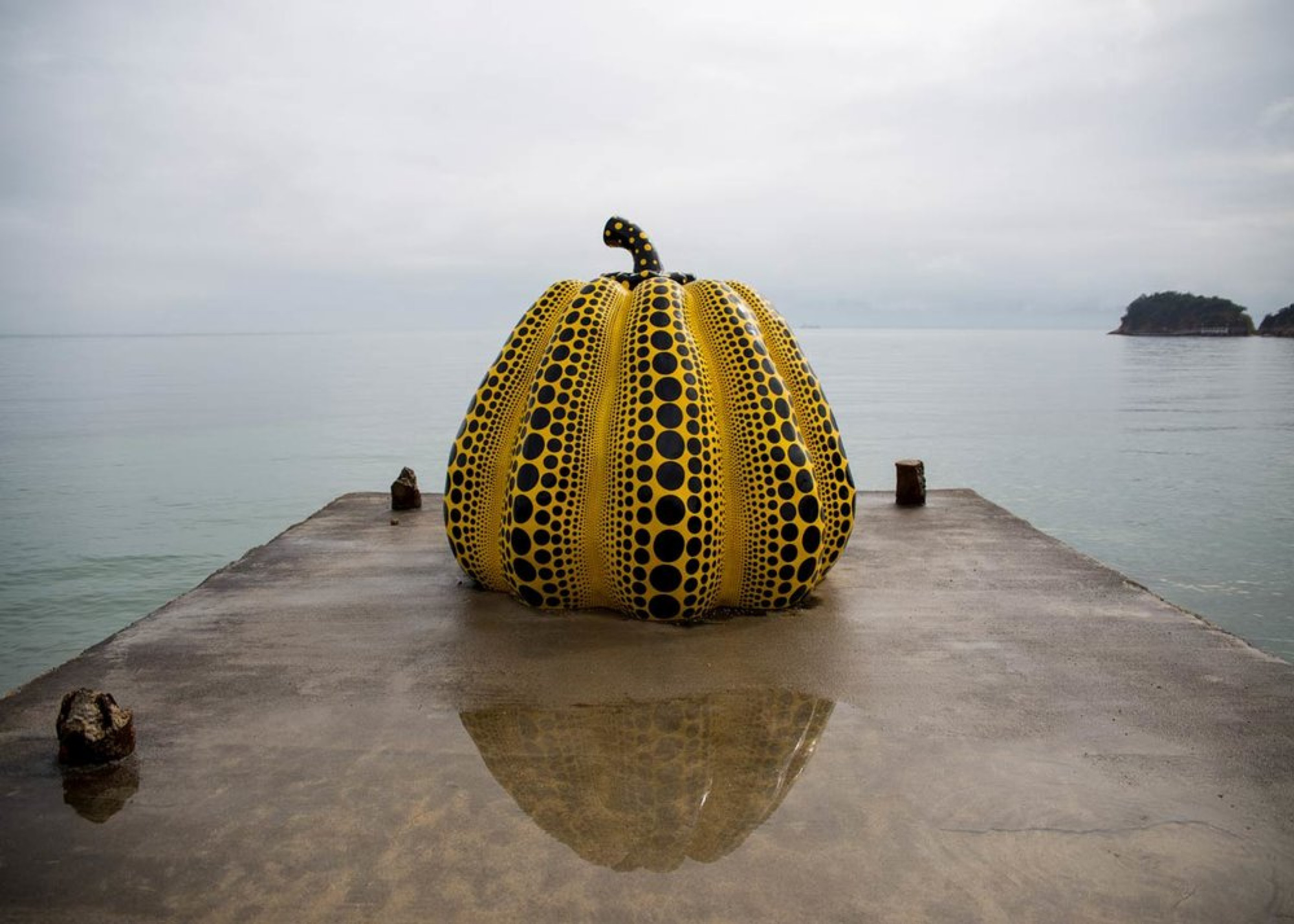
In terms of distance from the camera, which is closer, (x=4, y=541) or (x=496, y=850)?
(x=496, y=850)

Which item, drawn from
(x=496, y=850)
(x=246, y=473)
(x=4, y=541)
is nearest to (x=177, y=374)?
(x=246, y=473)

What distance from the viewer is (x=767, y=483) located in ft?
16.0

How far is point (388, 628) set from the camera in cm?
485

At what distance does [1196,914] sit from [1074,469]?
1252 centimetres

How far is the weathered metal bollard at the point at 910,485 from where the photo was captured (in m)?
7.93

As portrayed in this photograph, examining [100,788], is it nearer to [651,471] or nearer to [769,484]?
[651,471]

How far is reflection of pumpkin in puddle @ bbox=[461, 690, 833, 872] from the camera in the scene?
2.91 metres

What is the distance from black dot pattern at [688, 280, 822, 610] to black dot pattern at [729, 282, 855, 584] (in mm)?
204

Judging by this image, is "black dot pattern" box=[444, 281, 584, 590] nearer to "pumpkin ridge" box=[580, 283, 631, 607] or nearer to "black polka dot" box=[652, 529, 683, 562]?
"pumpkin ridge" box=[580, 283, 631, 607]

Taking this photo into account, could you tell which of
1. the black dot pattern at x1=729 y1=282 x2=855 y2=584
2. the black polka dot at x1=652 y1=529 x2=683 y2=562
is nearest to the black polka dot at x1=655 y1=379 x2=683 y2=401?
the black polka dot at x1=652 y1=529 x2=683 y2=562

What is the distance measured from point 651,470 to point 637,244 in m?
1.96

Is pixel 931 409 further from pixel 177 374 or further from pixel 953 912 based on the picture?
pixel 177 374

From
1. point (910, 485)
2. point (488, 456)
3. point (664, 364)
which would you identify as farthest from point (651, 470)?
point (910, 485)

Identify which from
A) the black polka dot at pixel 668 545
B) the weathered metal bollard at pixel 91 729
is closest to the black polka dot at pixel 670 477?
the black polka dot at pixel 668 545
